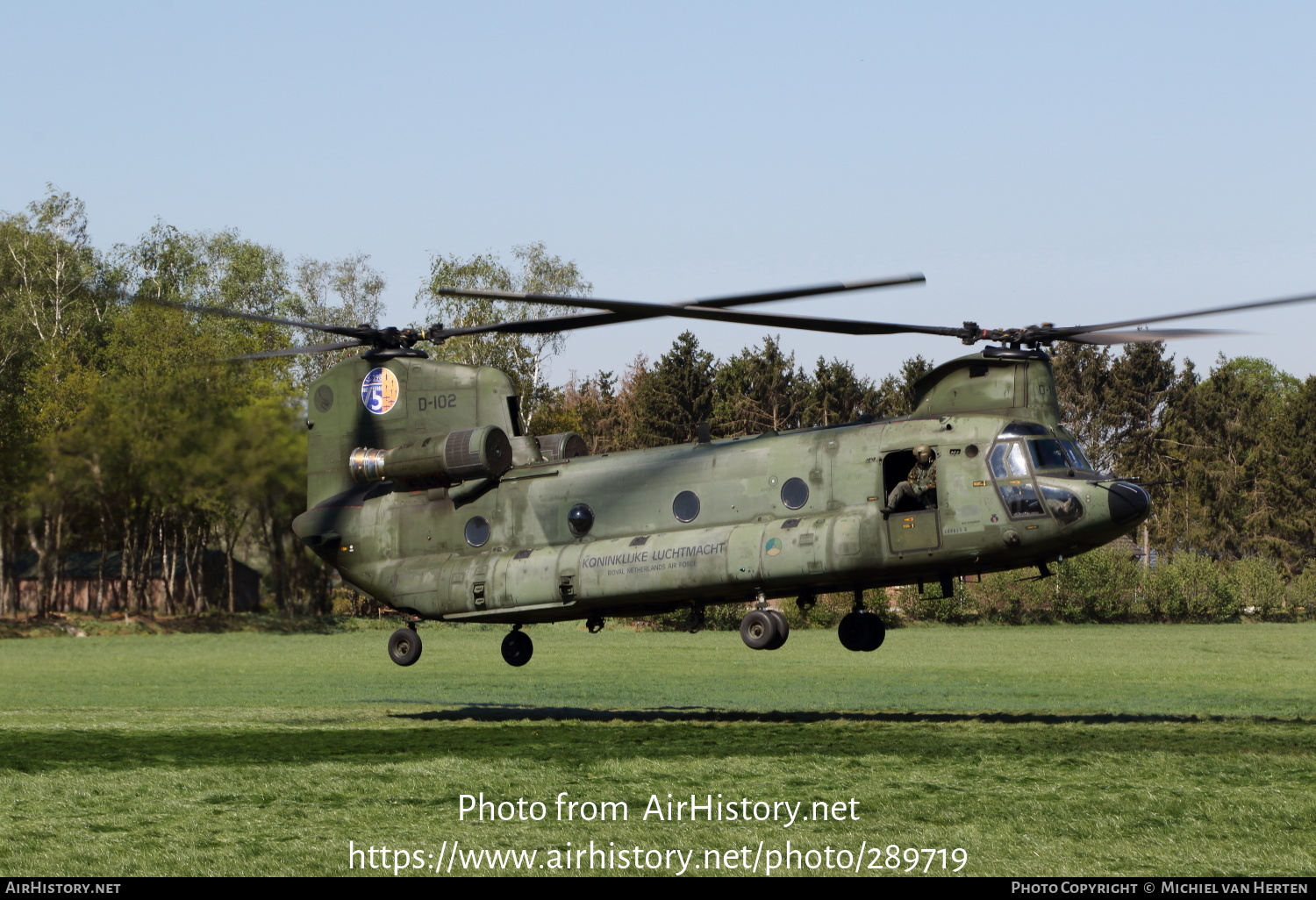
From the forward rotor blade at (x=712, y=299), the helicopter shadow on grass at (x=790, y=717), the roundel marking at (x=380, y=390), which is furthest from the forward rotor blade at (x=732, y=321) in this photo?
the helicopter shadow on grass at (x=790, y=717)

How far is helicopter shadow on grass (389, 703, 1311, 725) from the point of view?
29.3m

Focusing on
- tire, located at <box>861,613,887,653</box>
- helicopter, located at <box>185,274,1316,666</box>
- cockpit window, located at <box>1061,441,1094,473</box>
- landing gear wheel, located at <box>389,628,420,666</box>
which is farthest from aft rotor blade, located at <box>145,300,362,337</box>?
cockpit window, located at <box>1061,441,1094,473</box>

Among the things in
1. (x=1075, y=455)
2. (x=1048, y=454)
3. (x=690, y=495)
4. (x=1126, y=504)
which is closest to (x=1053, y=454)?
(x=1048, y=454)

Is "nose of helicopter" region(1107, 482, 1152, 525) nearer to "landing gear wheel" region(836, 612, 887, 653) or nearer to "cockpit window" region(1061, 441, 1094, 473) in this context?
"cockpit window" region(1061, 441, 1094, 473)

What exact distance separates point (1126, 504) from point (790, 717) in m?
9.85

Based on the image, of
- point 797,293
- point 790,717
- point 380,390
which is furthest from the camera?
point 790,717

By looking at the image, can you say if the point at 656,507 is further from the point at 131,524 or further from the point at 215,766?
the point at 131,524

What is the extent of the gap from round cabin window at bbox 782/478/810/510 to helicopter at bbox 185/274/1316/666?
0.03 m

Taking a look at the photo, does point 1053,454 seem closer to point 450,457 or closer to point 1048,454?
point 1048,454

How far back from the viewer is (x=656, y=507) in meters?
26.9

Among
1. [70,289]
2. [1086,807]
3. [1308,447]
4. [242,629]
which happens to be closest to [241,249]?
[70,289]

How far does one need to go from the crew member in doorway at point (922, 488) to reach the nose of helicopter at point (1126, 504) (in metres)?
2.88

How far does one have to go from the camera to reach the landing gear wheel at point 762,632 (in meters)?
24.8

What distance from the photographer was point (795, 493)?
2577 centimetres
